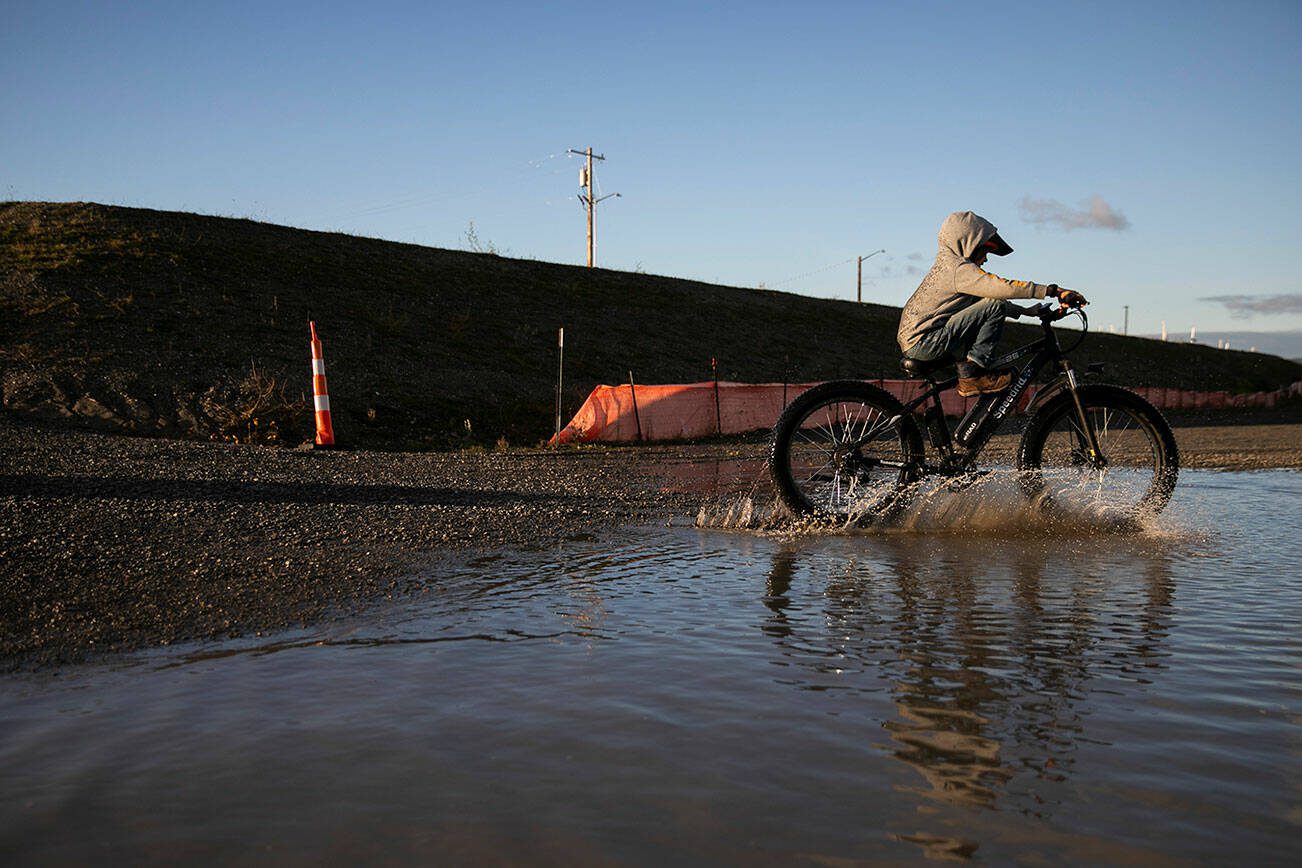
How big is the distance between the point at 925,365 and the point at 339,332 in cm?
1930

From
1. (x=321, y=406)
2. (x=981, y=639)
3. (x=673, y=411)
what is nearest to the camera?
(x=981, y=639)

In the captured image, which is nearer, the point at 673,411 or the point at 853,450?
the point at 853,450

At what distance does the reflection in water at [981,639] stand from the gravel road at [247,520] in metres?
1.97

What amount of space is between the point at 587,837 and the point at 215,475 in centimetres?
783

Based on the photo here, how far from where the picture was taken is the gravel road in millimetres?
4336

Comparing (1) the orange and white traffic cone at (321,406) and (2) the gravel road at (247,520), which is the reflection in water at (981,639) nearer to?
(2) the gravel road at (247,520)

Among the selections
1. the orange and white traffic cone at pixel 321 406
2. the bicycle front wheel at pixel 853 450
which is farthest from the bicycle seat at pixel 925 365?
the orange and white traffic cone at pixel 321 406

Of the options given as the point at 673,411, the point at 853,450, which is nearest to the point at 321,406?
the point at 673,411

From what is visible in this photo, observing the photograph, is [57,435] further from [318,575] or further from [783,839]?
[783,839]

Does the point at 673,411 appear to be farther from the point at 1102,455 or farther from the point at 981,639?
the point at 981,639

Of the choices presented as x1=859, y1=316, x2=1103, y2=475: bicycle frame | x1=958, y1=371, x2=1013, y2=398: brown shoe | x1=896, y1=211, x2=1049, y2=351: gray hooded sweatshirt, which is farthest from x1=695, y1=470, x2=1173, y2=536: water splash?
x1=896, y1=211, x2=1049, y2=351: gray hooded sweatshirt

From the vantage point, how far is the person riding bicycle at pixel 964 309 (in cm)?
698

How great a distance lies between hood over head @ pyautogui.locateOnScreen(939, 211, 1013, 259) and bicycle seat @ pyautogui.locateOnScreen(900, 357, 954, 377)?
71cm

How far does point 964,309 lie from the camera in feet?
23.2
